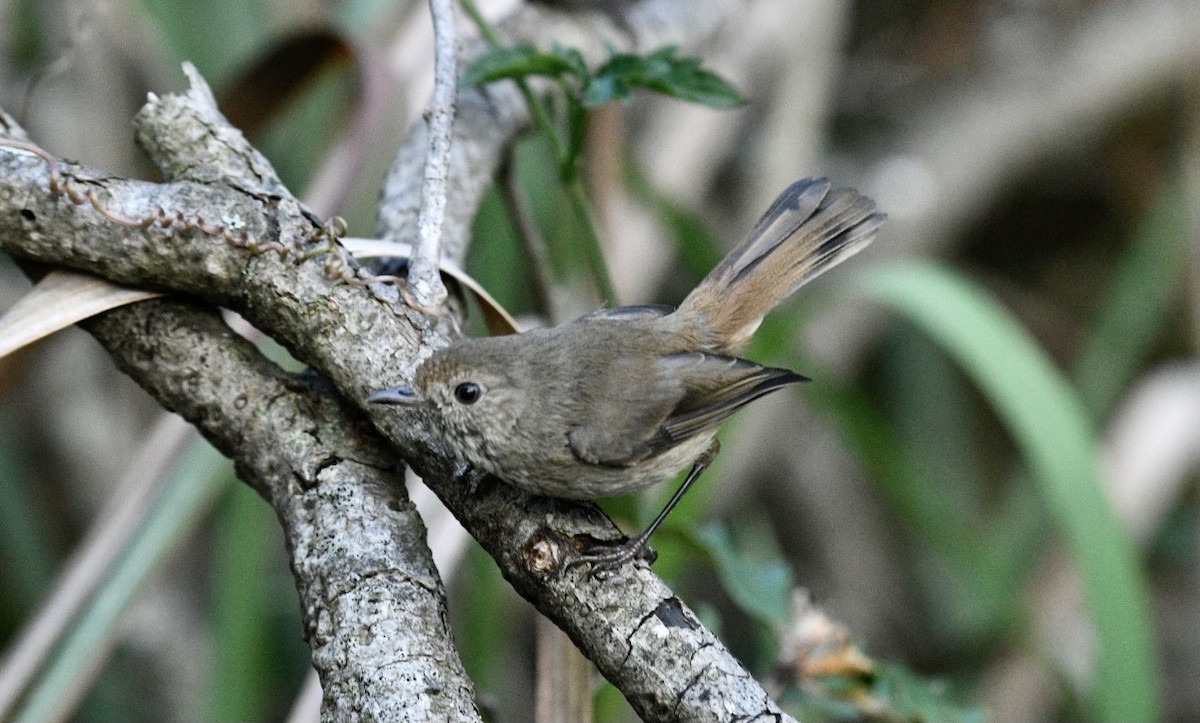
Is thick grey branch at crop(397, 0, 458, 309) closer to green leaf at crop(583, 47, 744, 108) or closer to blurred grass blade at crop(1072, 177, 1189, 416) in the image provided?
green leaf at crop(583, 47, 744, 108)

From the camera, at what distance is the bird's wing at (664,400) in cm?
188

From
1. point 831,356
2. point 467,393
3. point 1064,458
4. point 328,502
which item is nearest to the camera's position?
point 328,502

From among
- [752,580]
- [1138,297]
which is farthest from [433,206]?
[1138,297]

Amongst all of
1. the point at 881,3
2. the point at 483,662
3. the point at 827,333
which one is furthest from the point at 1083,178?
A: the point at 483,662

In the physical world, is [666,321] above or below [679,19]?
below

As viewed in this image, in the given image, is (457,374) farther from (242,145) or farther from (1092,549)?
(1092,549)

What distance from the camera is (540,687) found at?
178 cm

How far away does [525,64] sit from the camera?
197 cm

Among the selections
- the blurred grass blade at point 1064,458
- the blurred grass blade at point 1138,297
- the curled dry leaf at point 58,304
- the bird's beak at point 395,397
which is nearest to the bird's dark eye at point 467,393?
the bird's beak at point 395,397

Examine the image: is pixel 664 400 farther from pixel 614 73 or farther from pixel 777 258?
pixel 614 73

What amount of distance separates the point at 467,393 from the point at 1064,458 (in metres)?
1.54

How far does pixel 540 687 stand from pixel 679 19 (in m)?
1.96

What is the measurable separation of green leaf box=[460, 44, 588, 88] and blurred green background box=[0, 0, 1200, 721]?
0.39 m

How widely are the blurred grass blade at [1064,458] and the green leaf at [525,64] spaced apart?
1.14 m
